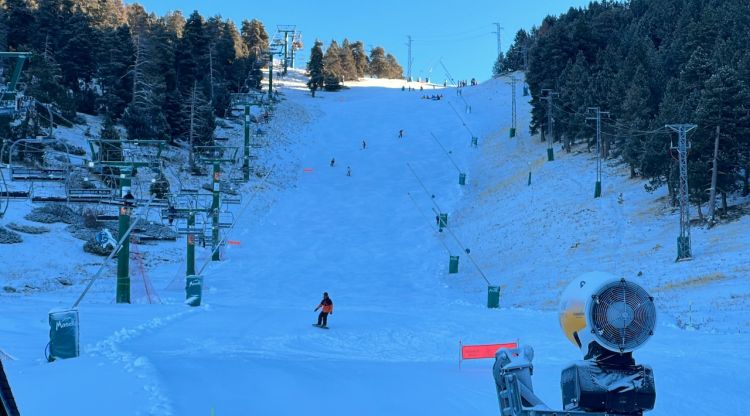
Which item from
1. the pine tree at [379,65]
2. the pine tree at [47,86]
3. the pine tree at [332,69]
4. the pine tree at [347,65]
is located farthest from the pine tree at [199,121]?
the pine tree at [379,65]

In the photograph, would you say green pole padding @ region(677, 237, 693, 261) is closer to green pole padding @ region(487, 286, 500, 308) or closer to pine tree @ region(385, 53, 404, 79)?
green pole padding @ region(487, 286, 500, 308)

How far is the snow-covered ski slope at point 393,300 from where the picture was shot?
36.9 ft

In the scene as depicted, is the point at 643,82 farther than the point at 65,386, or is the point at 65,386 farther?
the point at 643,82

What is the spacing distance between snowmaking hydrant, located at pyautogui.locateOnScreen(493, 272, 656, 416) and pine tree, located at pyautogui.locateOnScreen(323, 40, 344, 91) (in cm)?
10460

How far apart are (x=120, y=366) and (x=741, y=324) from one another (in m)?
15.4

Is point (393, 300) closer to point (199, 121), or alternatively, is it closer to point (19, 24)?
point (199, 121)

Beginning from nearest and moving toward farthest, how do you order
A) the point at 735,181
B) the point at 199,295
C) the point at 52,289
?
the point at 199,295, the point at 52,289, the point at 735,181

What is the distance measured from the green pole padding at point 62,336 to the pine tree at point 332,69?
96598mm

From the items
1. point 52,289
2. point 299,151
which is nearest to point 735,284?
point 52,289

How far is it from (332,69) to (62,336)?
10231 cm

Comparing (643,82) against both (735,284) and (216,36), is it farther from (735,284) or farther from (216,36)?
(216,36)

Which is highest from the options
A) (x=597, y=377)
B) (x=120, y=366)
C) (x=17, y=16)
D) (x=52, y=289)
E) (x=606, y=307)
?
(x=17, y=16)

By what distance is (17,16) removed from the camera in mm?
63969

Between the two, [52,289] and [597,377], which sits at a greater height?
[597,377]
